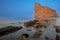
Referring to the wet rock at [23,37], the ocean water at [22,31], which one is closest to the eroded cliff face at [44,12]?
the ocean water at [22,31]

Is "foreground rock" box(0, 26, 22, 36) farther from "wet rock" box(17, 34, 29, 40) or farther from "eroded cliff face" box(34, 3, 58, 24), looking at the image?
"eroded cliff face" box(34, 3, 58, 24)

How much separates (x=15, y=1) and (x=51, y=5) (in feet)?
1.74

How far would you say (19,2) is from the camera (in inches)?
65.6

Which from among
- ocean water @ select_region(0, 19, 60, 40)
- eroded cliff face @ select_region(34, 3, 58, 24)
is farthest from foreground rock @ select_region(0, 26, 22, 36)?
eroded cliff face @ select_region(34, 3, 58, 24)

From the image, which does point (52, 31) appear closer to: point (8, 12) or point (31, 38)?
point (31, 38)

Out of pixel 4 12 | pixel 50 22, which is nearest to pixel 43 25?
pixel 50 22

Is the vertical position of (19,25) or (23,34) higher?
(19,25)

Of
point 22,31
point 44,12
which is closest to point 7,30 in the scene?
point 22,31

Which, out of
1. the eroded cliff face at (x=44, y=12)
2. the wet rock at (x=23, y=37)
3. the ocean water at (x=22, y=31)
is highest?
the eroded cliff face at (x=44, y=12)

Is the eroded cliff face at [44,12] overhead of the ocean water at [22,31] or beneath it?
overhead

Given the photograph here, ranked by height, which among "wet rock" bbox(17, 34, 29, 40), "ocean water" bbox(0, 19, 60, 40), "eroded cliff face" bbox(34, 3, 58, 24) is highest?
"eroded cliff face" bbox(34, 3, 58, 24)

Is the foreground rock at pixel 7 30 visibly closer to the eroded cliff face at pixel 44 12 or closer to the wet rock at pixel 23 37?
the wet rock at pixel 23 37

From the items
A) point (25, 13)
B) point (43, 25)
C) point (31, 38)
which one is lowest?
point (31, 38)

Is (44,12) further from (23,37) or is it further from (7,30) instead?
(7,30)
